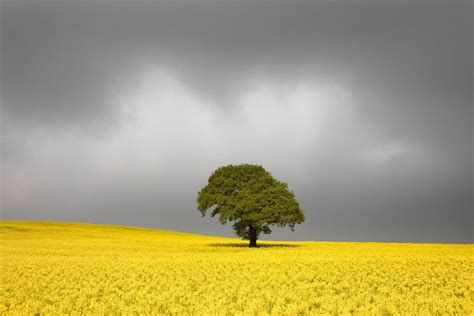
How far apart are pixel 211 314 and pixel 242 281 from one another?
8004 mm

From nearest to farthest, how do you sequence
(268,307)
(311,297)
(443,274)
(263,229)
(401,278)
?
(268,307)
(311,297)
(401,278)
(443,274)
(263,229)

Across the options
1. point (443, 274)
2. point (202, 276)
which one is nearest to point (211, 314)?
point (202, 276)

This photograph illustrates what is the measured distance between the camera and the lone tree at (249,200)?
49844 millimetres

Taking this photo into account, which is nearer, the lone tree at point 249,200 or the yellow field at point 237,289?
the yellow field at point 237,289

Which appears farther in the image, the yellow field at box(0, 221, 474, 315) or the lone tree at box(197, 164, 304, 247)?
the lone tree at box(197, 164, 304, 247)

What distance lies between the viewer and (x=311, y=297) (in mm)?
16906

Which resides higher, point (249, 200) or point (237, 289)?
point (249, 200)

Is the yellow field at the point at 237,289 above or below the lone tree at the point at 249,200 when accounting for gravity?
below

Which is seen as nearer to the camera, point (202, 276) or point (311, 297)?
point (311, 297)

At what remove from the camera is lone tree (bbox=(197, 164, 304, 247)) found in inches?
1962

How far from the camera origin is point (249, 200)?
1975 inches

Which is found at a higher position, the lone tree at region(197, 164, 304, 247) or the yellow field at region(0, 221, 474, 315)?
the lone tree at region(197, 164, 304, 247)

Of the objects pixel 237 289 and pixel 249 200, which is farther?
pixel 249 200

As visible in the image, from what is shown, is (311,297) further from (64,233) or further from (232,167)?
(64,233)
